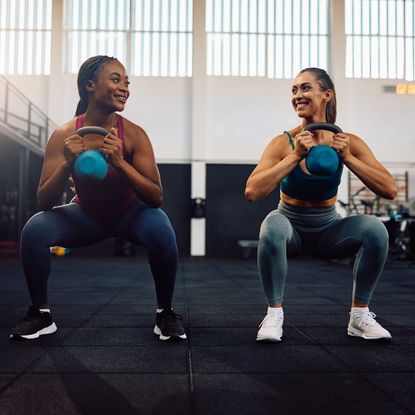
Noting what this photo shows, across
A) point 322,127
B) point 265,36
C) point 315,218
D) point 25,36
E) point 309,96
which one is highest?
point 265,36

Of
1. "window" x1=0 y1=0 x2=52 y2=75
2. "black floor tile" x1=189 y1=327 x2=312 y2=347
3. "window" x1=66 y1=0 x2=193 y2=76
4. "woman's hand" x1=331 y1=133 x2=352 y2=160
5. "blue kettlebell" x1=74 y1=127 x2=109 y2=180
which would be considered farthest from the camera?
"window" x1=66 y1=0 x2=193 y2=76

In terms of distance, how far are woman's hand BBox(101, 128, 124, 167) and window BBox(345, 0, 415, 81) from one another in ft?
30.6

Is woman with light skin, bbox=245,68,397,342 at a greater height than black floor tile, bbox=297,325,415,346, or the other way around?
woman with light skin, bbox=245,68,397,342

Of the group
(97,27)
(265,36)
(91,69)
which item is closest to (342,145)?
(91,69)

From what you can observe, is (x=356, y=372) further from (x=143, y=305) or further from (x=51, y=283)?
(x=51, y=283)

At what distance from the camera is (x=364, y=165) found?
1.81m

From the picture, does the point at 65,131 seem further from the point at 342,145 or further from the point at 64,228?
the point at 342,145

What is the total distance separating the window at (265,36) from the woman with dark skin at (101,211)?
331 inches

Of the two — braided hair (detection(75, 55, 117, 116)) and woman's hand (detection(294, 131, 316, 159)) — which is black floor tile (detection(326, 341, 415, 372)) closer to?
woman's hand (detection(294, 131, 316, 159))

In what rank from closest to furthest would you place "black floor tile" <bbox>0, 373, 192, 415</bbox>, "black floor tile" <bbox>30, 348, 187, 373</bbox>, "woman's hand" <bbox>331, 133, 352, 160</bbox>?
"black floor tile" <bbox>0, 373, 192, 415</bbox> < "black floor tile" <bbox>30, 348, 187, 373</bbox> < "woman's hand" <bbox>331, 133, 352, 160</bbox>

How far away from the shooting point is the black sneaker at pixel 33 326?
1.83 m

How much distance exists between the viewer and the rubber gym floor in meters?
1.17

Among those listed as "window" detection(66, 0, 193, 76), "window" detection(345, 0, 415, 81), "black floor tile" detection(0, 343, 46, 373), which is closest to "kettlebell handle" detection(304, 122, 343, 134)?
"black floor tile" detection(0, 343, 46, 373)

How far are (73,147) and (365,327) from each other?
4.37ft
